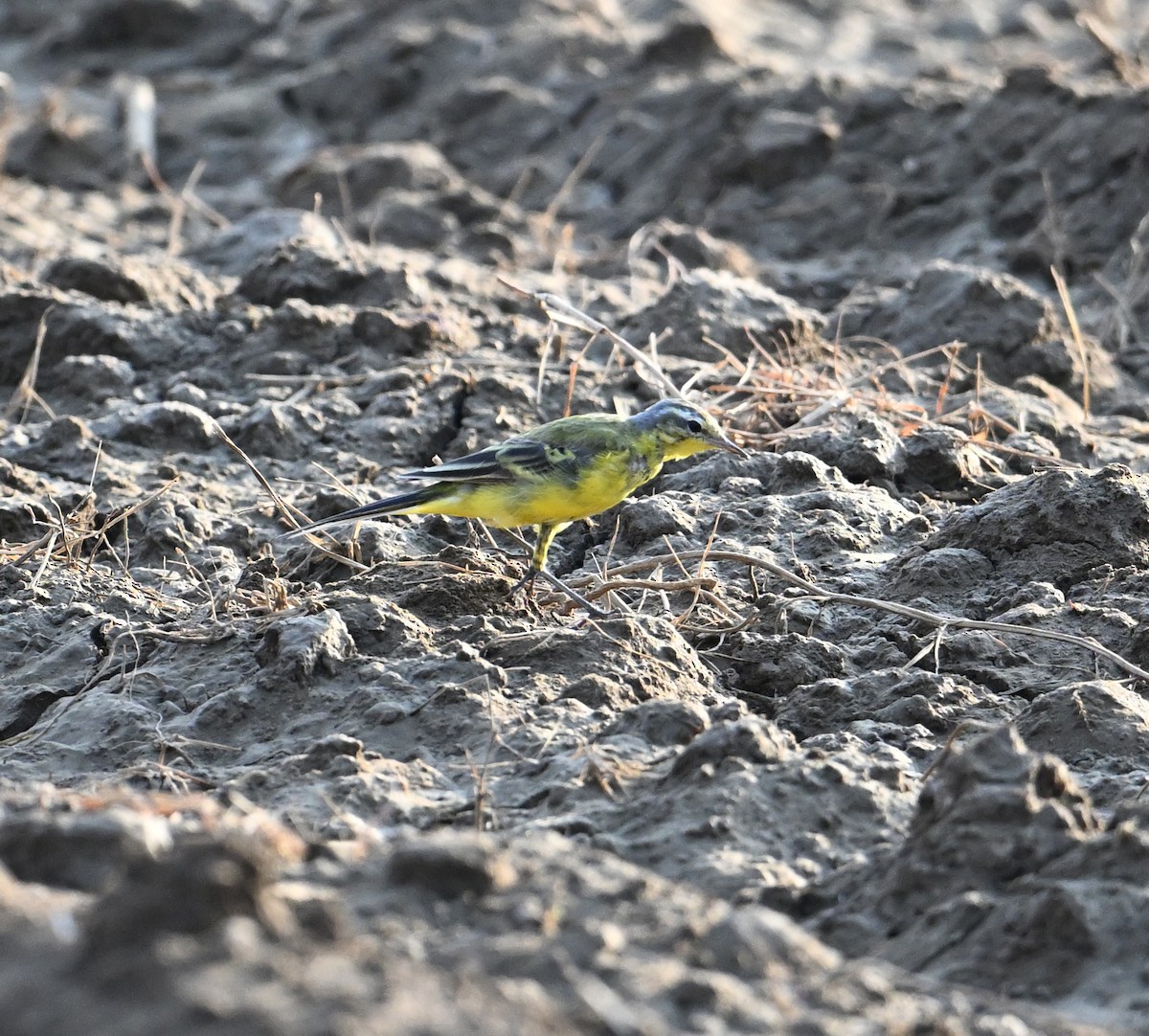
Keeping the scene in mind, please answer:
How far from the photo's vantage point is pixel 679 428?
20.8 feet

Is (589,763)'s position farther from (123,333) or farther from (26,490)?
(123,333)

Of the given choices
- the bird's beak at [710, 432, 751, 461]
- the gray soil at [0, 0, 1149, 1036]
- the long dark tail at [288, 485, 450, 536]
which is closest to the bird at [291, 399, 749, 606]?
the long dark tail at [288, 485, 450, 536]

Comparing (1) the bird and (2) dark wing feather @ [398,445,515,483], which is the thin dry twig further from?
(2) dark wing feather @ [398,445,515,483]

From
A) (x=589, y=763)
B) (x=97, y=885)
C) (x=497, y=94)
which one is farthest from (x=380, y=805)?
(x=497, y=94)

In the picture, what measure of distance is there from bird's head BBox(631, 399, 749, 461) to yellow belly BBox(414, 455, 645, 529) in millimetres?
261

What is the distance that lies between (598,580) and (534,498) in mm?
520

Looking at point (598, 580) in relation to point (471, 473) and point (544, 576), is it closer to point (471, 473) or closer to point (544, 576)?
point (544, 576)

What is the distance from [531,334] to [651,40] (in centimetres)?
635

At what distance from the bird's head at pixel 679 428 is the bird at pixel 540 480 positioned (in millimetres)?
43

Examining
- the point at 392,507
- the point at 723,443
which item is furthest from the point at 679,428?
the point at 392,507

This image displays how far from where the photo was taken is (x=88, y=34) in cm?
1622

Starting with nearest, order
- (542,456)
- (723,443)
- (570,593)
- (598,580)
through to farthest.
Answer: (570,593) → (542,456) → (598,580) → (723,443)

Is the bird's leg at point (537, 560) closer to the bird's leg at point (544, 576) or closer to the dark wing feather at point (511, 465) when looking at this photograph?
the bird's leg at point (544, 576)

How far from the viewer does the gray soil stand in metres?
3.42
